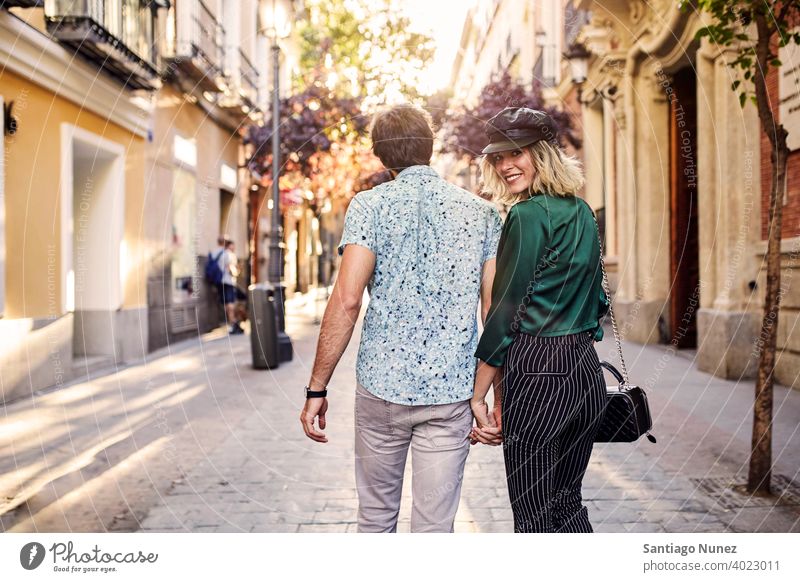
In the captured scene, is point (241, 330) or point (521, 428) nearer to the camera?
point (521, 428)

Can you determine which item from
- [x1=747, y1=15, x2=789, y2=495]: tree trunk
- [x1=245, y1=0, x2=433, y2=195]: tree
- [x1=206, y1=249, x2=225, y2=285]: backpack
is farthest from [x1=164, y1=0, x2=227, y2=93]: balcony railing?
[x1=747, y1=15, x2=789, y2=495]: tree trunk

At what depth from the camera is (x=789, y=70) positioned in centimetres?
731

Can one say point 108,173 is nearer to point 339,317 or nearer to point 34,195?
point 34,195

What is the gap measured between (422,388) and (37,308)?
633 cm

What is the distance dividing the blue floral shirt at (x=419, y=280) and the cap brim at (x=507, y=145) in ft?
0.59

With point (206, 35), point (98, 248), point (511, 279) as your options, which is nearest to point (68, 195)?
point (98, 248)

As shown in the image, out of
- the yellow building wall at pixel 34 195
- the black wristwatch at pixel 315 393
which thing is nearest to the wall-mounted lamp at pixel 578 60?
the yellow building wall at pixel 34 195

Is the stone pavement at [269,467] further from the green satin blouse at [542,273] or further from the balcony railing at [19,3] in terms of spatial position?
the balcony railing at [19,3]

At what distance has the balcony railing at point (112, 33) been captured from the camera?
8.41 meters

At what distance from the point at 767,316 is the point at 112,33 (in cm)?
774

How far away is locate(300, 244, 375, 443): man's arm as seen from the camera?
2.62 metres

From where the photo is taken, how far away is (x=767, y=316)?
14.3 ft
